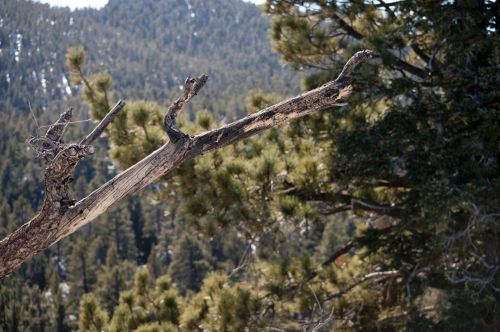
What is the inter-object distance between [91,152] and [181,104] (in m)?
0.33

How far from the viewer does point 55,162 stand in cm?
158

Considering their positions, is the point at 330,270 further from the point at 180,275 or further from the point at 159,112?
the point at 180,275

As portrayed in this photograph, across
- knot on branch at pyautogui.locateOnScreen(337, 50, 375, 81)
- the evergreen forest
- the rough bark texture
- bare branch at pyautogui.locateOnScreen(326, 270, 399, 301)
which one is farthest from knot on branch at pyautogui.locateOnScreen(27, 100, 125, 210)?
bare branch at pyautogui.locateOnScreen(326, 270, 399, 301)

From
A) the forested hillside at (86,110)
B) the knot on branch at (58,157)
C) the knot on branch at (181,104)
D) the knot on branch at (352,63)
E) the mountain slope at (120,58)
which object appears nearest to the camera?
the knot on branch at (58,157)

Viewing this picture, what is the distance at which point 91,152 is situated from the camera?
1.63 metres

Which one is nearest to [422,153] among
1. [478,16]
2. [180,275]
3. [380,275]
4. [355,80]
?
[355,80]

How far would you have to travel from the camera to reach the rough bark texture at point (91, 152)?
161cm

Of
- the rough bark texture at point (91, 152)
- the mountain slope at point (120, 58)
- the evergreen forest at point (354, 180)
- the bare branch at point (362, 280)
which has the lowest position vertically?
the bare branch at point (362, 280)

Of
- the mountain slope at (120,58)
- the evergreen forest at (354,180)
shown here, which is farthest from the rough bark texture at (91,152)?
the mountain slope at (120,58)

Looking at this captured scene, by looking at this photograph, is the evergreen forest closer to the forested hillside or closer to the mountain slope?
the forested hillside

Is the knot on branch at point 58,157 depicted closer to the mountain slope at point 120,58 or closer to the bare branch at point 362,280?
the bare branch at point 362,280

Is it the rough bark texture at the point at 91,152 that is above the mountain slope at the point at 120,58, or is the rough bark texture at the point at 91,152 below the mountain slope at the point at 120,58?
below

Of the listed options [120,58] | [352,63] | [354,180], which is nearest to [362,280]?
[354,180]

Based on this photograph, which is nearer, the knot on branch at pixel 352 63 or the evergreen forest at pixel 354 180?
the knot on branch at pixel 352 63
